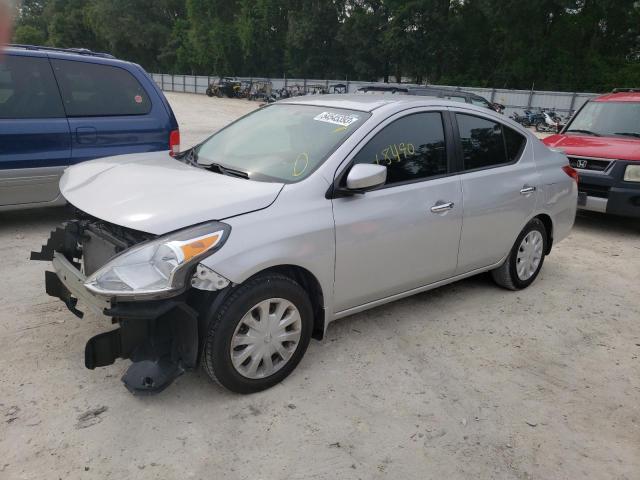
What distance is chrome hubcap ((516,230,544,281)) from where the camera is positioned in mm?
4844

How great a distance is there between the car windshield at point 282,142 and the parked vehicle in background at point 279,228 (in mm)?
14

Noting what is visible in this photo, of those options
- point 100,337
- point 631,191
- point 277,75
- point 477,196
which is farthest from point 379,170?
point 277,75

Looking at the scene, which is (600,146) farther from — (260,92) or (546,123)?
(260,92)

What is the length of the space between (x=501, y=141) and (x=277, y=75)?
58.0 meters

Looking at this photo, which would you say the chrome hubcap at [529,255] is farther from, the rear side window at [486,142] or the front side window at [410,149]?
the front side window at [410,149]

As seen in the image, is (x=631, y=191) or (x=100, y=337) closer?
(x=100, y=337)

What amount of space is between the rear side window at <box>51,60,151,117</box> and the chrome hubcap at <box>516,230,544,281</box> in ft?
13.9

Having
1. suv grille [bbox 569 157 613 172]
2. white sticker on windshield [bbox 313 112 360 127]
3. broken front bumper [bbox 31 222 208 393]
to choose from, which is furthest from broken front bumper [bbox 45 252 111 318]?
suv grille [bbox 569 157 613 172]

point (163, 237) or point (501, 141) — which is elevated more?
point (501, 141)

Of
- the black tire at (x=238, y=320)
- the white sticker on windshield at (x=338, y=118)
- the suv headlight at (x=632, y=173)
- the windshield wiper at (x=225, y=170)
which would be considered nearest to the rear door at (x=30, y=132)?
the windshield wiper at (x=225, y=170)

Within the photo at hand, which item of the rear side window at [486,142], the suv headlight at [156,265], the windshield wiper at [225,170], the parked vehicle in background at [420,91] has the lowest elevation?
the suv headlight at [156,265]

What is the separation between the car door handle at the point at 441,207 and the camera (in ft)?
12.6

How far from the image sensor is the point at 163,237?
2.77m

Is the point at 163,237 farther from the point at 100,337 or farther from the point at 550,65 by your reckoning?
the point at 550,65
